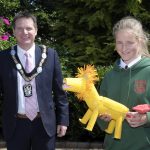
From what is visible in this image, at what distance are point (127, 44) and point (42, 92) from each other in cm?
113

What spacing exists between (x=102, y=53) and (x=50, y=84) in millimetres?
4600

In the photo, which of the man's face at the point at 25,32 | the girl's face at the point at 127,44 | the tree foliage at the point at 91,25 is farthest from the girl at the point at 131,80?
the tree foliage at the point at 91,25

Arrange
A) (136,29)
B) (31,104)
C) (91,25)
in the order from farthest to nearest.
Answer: (91,25), (31,104), (136,29)

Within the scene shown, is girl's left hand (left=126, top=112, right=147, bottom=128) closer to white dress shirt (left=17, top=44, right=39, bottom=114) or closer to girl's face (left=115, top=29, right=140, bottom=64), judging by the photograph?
girl's face (left=115, top=29, right=140, bottom=64)

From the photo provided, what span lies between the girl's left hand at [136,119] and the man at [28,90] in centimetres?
118

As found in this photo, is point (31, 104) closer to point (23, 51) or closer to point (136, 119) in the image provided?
point (23, 51)

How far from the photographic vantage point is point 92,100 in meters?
3.17

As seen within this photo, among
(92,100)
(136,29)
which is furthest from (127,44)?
(92,100)

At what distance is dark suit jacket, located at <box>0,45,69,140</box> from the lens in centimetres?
402

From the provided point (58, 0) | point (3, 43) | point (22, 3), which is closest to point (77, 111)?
point (3, 43)

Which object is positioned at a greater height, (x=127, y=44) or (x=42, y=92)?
(x=127, y=44)

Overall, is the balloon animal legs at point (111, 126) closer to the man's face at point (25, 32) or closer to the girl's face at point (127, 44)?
the girl's face at point (127, 44)

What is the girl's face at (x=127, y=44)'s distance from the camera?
3193 mm

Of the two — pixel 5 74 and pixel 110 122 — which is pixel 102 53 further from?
pixel 110 122
